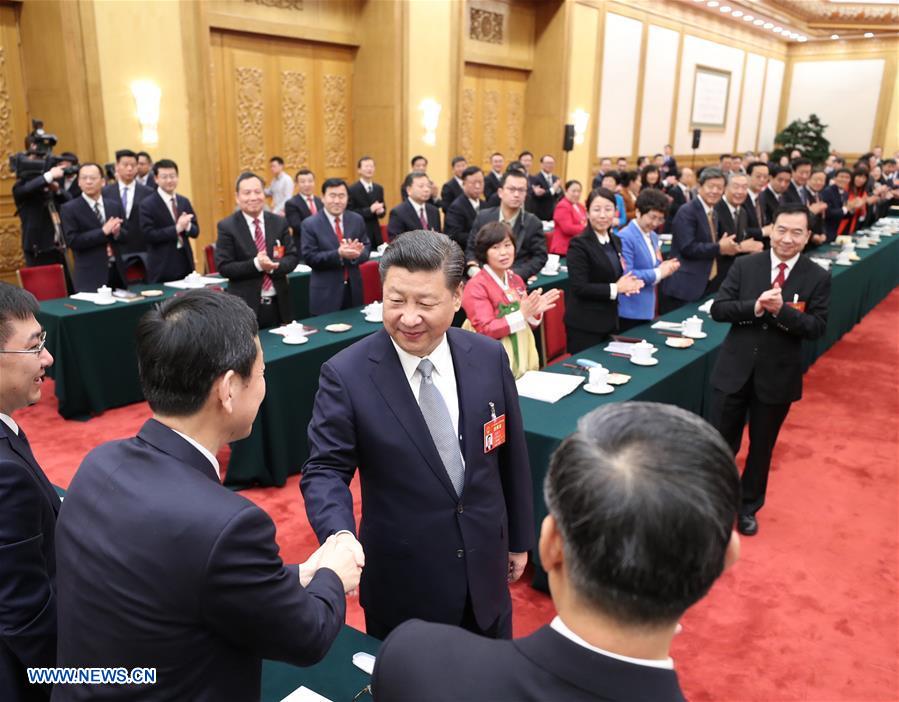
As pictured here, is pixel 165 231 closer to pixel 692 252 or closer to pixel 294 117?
pixel 294 117

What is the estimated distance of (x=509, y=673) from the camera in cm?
79

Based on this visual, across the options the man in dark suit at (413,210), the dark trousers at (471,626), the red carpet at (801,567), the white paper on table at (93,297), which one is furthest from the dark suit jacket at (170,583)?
the man in dark suit at (413,210)

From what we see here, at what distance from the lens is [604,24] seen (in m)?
13.1

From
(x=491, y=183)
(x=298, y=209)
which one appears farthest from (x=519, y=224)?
(x=491, y=183)

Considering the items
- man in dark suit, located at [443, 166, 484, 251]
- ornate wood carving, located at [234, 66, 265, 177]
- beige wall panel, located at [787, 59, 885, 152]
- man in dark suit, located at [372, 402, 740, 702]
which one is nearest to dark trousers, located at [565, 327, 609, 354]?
man in dark suit, located at [443, 166, 484, 251]

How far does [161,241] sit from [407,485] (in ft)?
15.4

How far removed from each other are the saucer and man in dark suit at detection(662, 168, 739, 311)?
255cm

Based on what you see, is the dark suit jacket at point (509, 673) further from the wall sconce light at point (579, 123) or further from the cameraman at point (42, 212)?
the wall sconce light at point (579, 123)

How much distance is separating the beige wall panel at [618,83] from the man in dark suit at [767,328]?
11.0 m

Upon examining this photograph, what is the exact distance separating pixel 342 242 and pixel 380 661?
14.9 feet

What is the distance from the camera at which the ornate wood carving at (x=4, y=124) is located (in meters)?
6.73

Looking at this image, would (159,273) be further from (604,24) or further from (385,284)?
(604,24)

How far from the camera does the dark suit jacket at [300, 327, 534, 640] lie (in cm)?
181

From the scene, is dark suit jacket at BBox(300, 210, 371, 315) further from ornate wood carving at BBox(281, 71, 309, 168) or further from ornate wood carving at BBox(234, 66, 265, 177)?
ornate wood carving at BBox(281, 71, 309, 168)
